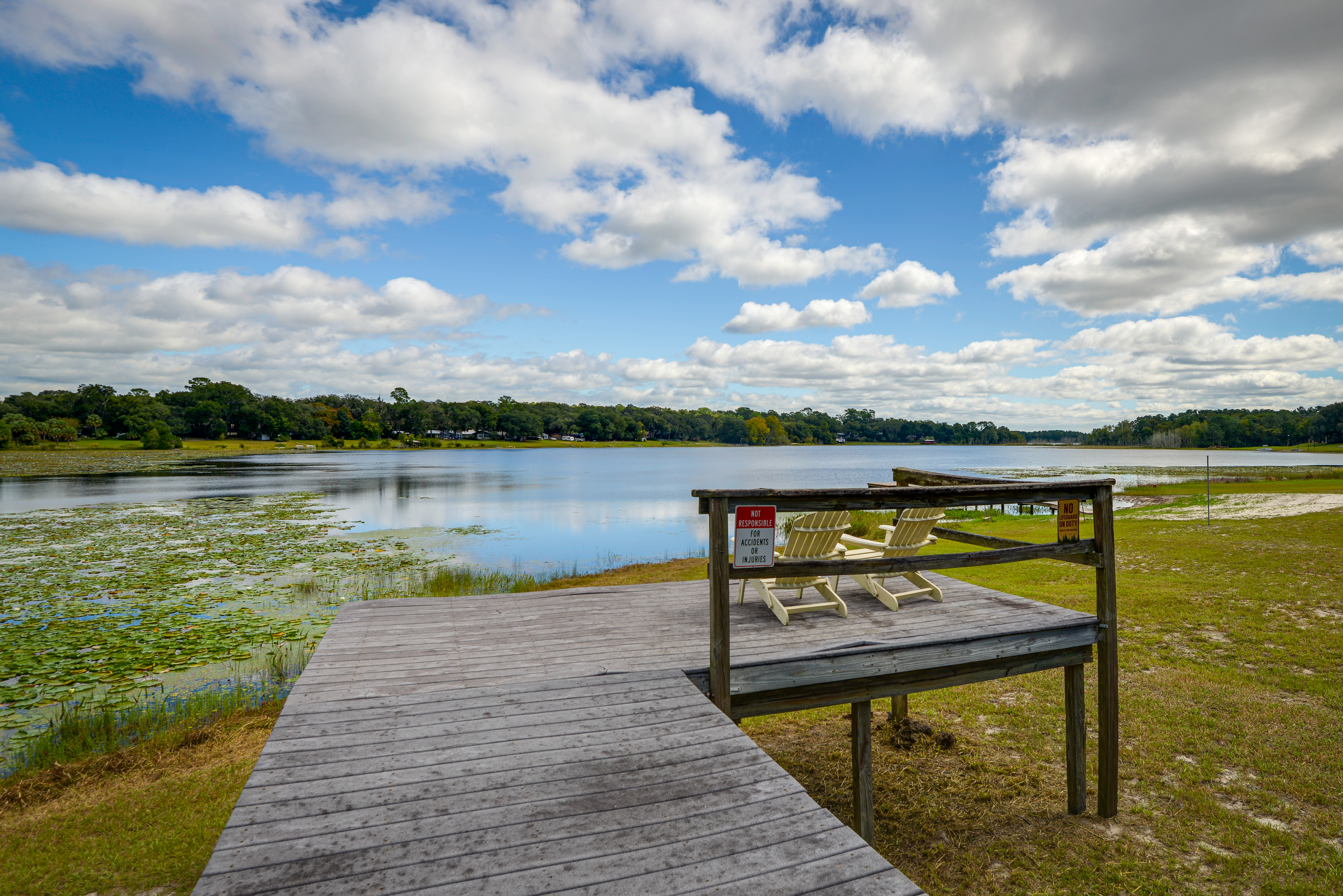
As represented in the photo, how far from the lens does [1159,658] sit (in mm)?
7645

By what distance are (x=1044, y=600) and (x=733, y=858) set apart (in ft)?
31.2

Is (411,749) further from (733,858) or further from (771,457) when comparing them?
(771,457)

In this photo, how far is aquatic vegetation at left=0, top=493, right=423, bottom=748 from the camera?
24.4 feet

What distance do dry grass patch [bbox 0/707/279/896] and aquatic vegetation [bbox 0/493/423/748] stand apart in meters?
1.27

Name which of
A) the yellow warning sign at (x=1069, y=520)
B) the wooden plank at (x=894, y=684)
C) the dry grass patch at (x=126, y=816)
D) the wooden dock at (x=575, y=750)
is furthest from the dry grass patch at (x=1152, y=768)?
the dry grass patch at (x=126, y=816)

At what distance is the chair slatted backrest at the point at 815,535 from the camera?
5.79 meters

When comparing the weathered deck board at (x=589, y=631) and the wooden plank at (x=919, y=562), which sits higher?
the wooden plank at (x=919, y=562)

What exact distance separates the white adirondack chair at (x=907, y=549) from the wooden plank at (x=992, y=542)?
0.50 feet

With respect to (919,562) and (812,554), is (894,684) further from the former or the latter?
(812,554)

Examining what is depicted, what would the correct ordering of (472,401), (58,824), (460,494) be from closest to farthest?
(58,824) < (460,494) < (472,401)

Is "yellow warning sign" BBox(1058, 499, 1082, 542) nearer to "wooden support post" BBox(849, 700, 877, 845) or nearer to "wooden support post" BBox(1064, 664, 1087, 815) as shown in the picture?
"wooden support post" BBox(1064, 664, 1087, 815)

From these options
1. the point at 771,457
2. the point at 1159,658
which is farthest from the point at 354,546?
the point at 771,457

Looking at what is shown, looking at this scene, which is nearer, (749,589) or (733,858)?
(733,858)

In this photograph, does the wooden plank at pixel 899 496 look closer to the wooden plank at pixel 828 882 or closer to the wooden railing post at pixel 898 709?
the wooden plank at pixel 828 882
